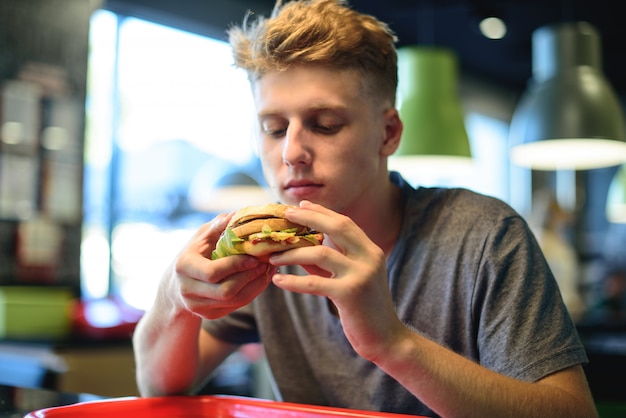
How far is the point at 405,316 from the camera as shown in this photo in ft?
5.60

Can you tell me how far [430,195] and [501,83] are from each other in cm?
1039

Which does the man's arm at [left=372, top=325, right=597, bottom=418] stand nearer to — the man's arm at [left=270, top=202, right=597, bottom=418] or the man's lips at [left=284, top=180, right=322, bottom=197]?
the man's arm at [left=270, top=202, right=597, bottom=418]

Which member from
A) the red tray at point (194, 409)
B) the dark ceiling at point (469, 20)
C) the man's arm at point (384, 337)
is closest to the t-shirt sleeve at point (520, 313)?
the man's arm at point (384, 337)

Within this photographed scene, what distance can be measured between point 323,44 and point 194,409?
2.92ft

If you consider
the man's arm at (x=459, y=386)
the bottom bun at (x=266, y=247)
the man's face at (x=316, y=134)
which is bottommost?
the man's arm at (x=459, y=386)

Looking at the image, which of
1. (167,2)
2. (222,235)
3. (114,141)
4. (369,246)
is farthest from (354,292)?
(167,2)

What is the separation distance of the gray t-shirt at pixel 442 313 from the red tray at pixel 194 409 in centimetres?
39

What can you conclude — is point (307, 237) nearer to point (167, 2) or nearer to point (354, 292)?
point (354, 292)

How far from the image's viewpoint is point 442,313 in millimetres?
1668

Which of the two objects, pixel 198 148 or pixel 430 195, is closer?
pixel 430 195

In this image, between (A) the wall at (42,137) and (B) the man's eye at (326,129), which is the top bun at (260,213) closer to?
(B) the man's eye at (326,129)

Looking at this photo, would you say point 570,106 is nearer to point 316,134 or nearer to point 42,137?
point 316,134

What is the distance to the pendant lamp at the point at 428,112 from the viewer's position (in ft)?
12.7

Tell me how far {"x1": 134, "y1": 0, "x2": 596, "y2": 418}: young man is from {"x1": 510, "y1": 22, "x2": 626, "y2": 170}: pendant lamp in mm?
2118
